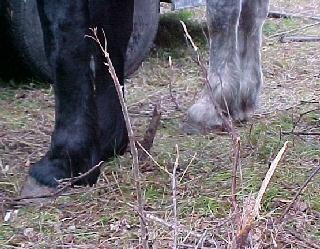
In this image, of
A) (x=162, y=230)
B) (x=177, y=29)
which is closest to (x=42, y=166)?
(x=162, y=230)

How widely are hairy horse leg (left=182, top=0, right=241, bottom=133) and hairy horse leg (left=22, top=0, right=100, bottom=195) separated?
826mm

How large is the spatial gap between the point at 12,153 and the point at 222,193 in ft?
3.17

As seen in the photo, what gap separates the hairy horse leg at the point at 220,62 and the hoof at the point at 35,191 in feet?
3.19

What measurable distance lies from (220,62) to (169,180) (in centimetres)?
83

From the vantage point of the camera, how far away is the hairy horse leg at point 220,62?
2.81 m

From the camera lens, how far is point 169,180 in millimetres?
2238

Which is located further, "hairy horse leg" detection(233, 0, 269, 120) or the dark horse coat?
"hairy horse leg" detection(233, 0, 269, 120)

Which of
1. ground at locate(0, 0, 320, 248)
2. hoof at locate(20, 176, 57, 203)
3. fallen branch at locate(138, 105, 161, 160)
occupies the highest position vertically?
fallen branch at locate(138, 105, 161, 160)

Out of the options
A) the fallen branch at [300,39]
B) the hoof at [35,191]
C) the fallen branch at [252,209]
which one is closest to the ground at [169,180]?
the hoof at [35,191]

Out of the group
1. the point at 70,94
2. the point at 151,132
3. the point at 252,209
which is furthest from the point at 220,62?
the point at 252,209

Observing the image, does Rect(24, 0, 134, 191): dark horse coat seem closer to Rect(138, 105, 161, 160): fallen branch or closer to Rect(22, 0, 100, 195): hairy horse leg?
Rect(22, 0, 100, 195): hairy horse leg

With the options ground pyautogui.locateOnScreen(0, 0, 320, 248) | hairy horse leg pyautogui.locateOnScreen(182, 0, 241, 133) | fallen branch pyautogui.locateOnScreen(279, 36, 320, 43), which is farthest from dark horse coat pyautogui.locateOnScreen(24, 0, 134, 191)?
fallen branch pyautogui.locateOnScreen(279, 36, 320, 43)

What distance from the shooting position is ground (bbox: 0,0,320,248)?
72.4 inches

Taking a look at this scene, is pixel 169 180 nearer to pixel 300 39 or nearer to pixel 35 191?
pixel 35 191
